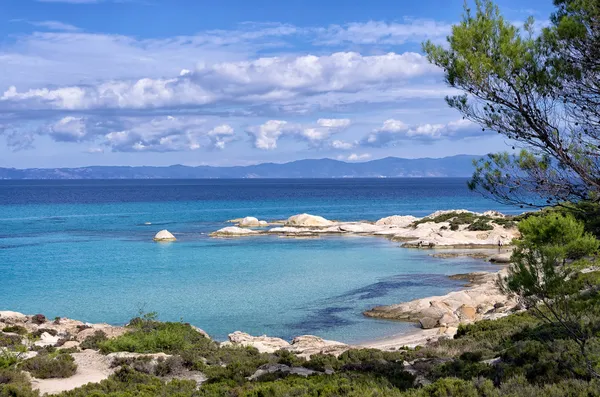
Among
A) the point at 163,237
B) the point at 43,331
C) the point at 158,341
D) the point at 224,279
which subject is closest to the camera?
the point at 158,341

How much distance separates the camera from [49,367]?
15.7 meters

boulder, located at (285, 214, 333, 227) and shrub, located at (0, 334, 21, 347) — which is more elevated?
boulder, located at (285, 214, 333, 227)

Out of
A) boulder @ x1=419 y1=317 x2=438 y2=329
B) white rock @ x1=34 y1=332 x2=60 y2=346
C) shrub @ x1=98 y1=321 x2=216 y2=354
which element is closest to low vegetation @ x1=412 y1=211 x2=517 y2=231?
boulder @ x1=419 y1=317 x2=438 y2=329

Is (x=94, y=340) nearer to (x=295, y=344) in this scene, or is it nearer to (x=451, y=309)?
(x=295, y=344)

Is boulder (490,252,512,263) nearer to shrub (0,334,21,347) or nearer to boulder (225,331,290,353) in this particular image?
boulder (225,331,290,353)

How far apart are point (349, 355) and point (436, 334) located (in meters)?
7.64

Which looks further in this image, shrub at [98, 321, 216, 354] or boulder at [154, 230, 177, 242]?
boulder at [154, 230, 177, 242]

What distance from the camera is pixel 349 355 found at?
17.2 metres

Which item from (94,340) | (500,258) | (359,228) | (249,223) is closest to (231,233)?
(249,223)

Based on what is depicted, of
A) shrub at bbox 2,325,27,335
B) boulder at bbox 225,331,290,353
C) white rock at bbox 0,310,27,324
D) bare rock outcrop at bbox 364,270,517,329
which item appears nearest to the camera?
boulder at bbox 225,331,290,353

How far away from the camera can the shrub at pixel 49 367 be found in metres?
15.5

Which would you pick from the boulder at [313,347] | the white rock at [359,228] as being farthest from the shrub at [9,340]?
the white rock at [359,228]

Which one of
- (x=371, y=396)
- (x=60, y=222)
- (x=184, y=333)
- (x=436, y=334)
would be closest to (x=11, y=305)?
(x=184, y=333)

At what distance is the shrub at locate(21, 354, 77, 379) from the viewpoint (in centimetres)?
1548
